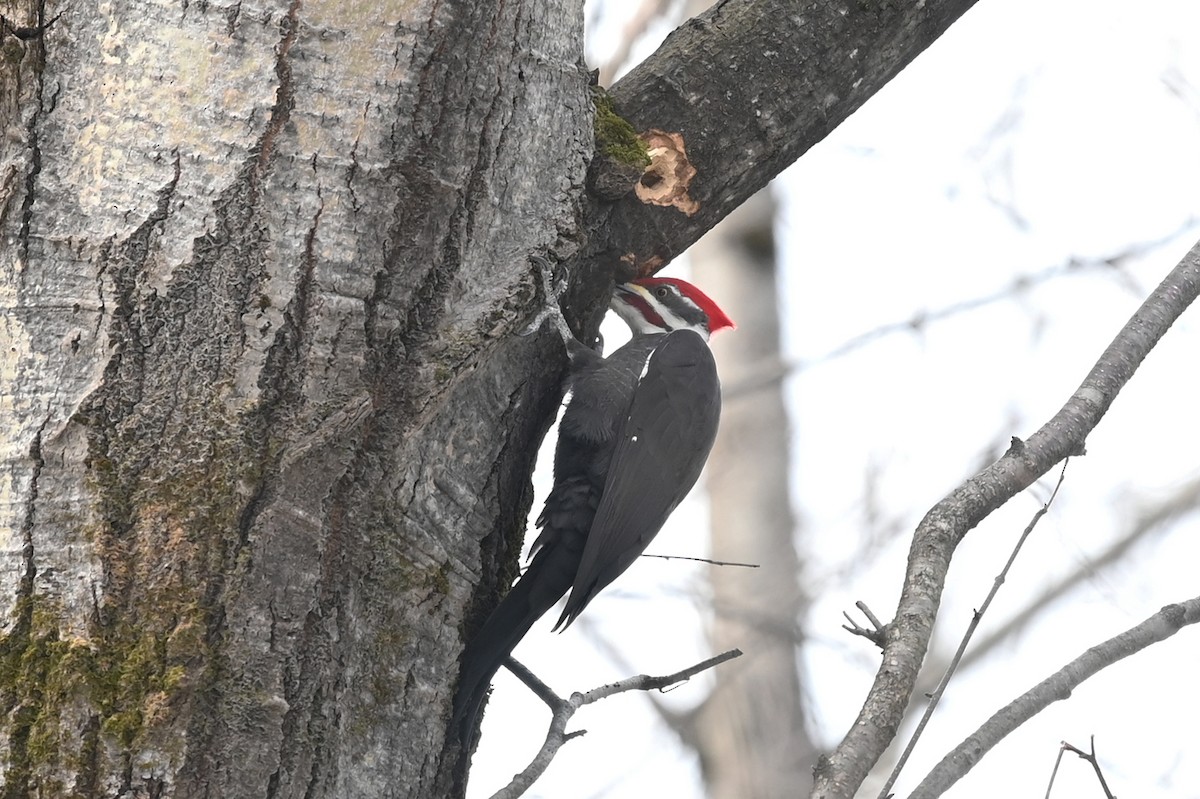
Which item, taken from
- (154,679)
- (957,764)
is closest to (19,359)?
(154,679)

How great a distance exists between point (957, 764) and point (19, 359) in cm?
131

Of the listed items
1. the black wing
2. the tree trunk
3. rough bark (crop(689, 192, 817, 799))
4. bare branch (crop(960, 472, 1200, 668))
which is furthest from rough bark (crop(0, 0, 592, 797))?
bare branch (crop(960, 472, 1200, 668))

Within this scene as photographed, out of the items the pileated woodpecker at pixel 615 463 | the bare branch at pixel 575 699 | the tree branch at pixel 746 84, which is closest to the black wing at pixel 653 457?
the pileated woodpecker at pixel 615 463

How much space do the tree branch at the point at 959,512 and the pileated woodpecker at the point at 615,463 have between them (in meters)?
0.64

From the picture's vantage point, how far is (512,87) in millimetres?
1746

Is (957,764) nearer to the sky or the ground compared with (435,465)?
nearer to the ground

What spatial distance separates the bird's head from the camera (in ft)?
11.7

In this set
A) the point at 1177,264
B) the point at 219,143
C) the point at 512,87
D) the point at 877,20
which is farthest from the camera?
the point at 877,20

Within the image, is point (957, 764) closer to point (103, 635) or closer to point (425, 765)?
point (425, 765)

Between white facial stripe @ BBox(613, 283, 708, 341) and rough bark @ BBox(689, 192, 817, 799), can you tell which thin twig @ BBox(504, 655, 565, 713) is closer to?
white facial stripe @ BBox(613, 283, 708, 341)

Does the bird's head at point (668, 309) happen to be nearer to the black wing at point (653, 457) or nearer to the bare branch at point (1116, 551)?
the black wing at point (653, 457)

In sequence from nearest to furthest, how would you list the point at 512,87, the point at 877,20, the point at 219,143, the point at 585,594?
the point at 219,143 < the point at 512,87 < the point at 877,20 < the point at 585,594

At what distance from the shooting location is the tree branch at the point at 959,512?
1461mm

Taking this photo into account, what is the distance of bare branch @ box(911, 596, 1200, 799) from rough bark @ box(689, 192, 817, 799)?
11.5 ft
